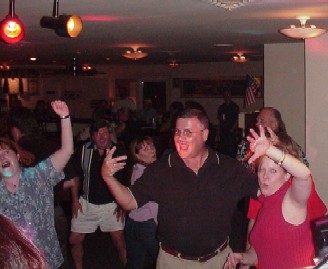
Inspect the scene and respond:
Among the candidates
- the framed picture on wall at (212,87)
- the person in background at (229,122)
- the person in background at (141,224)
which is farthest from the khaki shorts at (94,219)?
the framed picture on wall at (212,87)

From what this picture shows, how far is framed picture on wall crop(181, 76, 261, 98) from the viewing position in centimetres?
1725

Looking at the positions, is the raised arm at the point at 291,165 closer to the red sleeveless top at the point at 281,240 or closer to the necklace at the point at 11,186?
the red sleeveless top at the point at 281,240

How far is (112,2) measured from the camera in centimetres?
431

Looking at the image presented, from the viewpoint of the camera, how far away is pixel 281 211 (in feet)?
9.61

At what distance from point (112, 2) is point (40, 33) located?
303 centimetres

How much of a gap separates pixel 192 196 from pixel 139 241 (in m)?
1.24

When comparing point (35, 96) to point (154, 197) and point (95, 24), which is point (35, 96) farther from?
point (154, 197)

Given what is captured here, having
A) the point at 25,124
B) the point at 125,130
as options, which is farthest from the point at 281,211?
the point at 125,130

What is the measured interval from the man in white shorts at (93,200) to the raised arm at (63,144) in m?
1.46

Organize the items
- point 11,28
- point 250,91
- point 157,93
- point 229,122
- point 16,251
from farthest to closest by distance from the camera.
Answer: point 157,93 → point 229,122 → point 250,91 → point 11,28 → point 16,251

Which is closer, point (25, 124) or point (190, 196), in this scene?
point (190, 196)

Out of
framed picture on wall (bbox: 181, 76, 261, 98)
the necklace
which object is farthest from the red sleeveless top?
framed picture on wall (bbox: 181, 76, 261, 98)

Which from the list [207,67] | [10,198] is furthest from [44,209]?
[207,67]

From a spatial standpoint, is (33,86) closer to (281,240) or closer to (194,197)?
(194,197)
